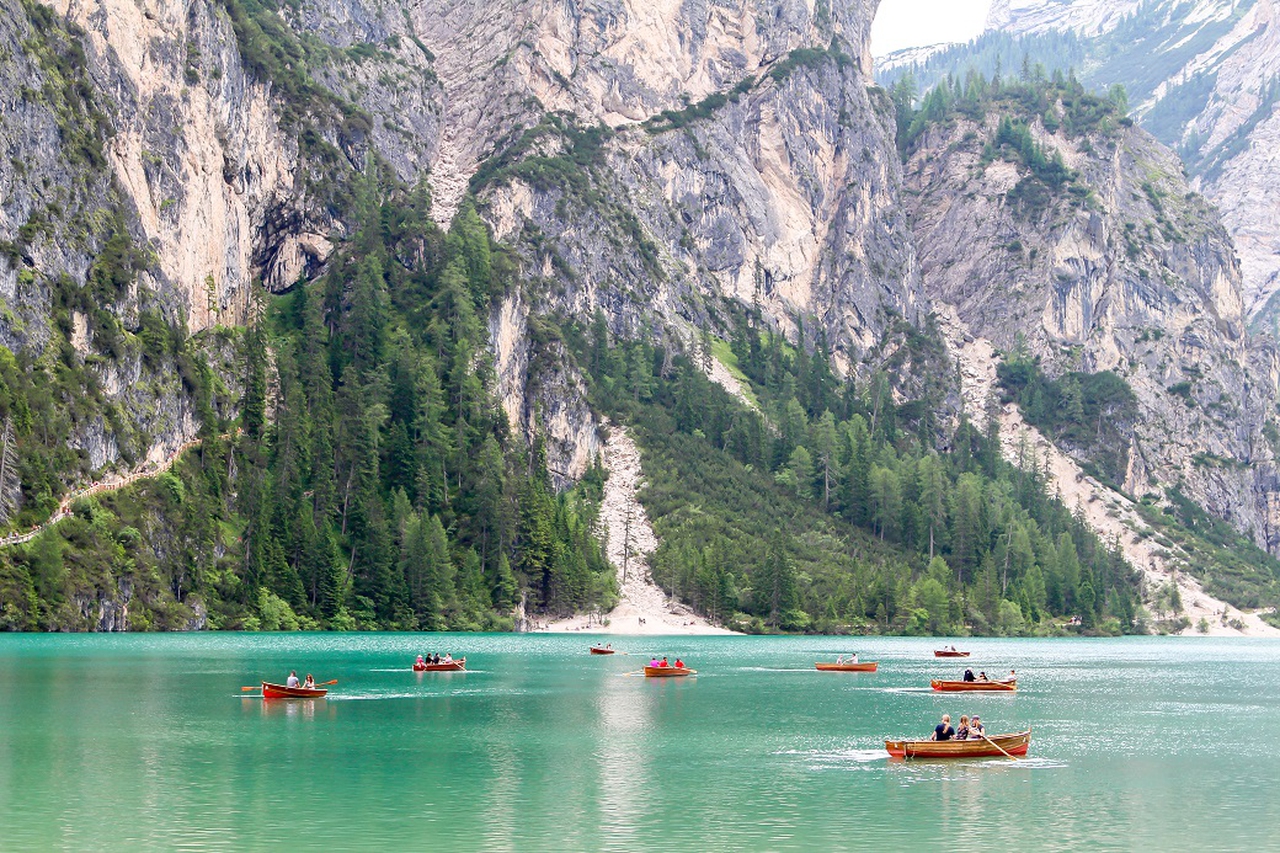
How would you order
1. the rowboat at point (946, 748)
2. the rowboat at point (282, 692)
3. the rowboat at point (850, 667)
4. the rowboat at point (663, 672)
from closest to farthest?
the rowboat at point (946, 748), the rowboat at point (282, 692), the rowboat at point (663, 672), the rowboat at point (850, 667)

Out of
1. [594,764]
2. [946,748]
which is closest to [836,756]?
A: [946,748]

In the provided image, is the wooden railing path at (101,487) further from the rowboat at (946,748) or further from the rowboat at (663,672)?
the rowboat at (946,748)

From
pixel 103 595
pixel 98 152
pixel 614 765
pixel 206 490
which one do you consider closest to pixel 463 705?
pixel 614 765

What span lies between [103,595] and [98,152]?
236 ft

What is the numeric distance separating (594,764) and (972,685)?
172 ft

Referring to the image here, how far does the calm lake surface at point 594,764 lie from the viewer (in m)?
49.2

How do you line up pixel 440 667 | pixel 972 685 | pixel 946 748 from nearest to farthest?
pixel 946 748
pixel 972 685
pixel 440 667

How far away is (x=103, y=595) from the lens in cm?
15550

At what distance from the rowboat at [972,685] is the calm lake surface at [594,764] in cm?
252

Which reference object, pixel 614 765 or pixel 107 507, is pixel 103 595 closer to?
pixel 107 507

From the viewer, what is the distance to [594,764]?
6500cm

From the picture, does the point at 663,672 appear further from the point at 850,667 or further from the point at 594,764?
the point at 594,764

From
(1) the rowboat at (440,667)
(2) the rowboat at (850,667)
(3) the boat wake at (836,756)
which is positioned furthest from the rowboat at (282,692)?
(2) the rowboat at (850,667)

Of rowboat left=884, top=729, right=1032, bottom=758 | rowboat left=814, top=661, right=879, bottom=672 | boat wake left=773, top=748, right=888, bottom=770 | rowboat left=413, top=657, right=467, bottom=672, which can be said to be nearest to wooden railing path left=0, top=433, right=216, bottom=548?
rowboat left=413, top=657, right=467, bottom=672
